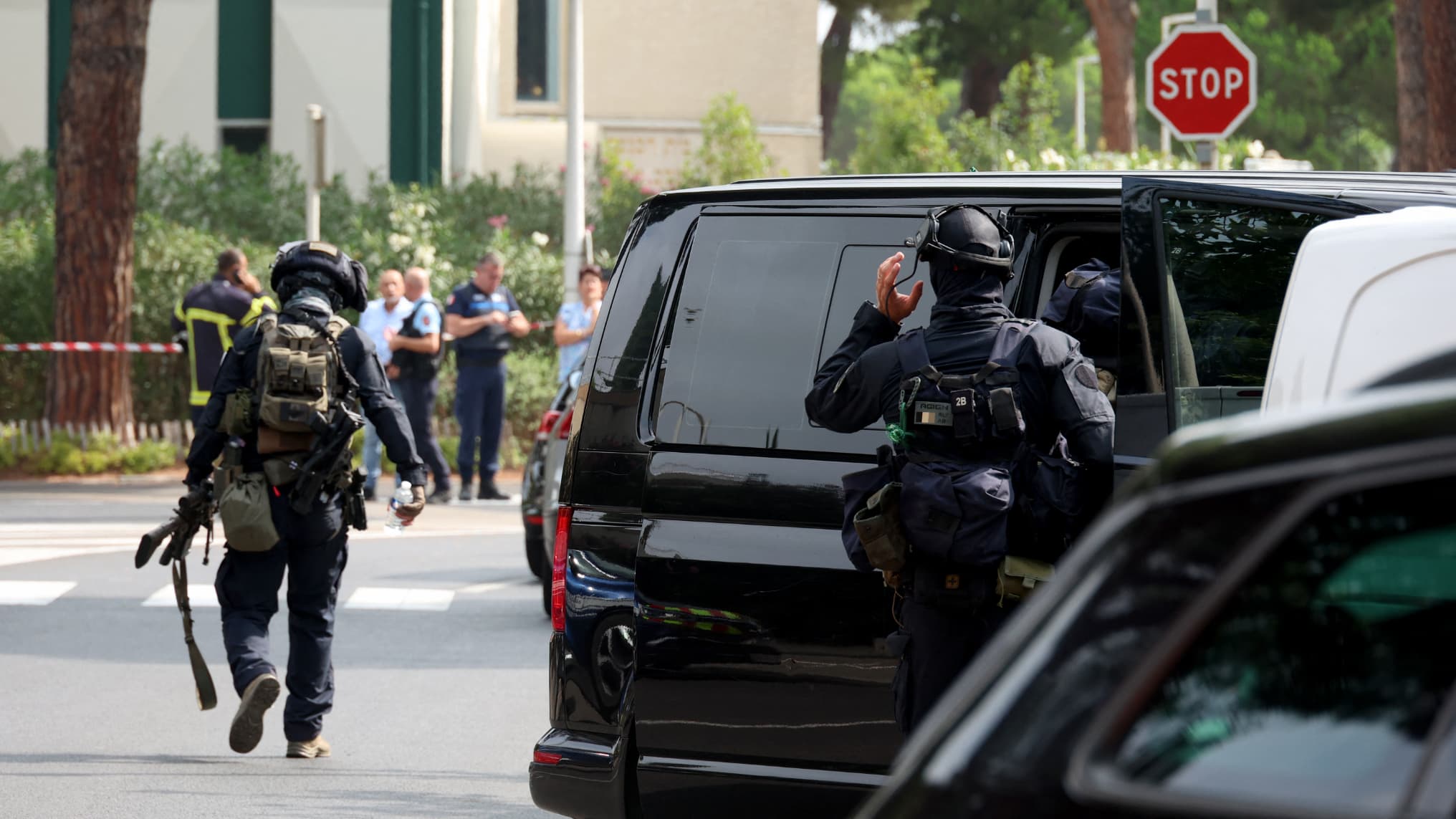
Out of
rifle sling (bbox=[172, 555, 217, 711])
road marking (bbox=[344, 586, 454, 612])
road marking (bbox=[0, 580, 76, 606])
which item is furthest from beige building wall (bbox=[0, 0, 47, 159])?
rifle sling (bbox=[172, 555, 217, 711])

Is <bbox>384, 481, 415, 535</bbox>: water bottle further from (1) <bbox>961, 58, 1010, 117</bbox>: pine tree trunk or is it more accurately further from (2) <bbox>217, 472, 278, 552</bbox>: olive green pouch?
(1) <bbox>961, 58, 1010, 117</bbox>: pine tree trunk

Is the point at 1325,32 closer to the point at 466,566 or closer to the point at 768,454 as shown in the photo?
the point at 466,566

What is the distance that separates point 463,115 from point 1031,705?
27808 mm

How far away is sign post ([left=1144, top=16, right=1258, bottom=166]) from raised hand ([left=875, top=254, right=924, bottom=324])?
833cm

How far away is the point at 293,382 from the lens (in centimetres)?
720

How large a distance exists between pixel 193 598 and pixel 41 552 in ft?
7.04

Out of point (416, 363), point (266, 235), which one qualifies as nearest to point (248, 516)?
point (416, 363)

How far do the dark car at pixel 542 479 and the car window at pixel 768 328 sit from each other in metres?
5.50

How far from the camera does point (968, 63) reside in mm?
43188

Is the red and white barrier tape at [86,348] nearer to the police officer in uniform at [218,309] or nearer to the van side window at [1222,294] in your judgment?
the police officer in uniform at [218,309]

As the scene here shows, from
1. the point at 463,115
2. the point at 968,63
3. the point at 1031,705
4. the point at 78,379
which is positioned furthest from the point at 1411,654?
the point at 968,63

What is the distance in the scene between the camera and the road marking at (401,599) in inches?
440

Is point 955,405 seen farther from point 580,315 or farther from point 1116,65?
point 1116,65

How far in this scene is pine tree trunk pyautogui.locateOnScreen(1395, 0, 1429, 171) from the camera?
18.7m
